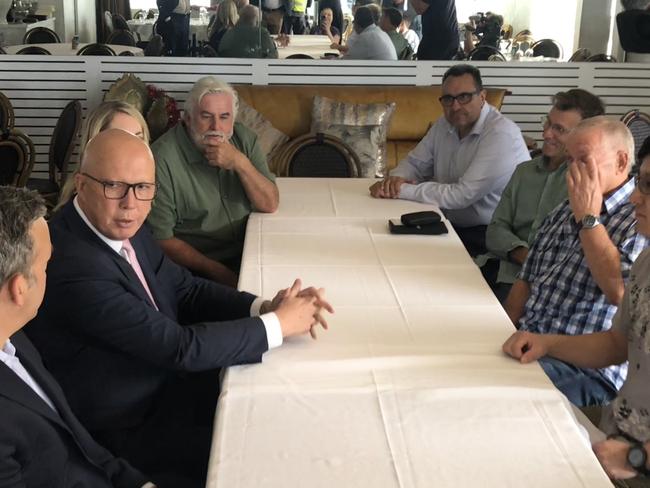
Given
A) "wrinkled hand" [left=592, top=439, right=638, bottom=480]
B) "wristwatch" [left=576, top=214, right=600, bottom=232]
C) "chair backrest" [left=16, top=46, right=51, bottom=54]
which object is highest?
"chair backrest" [left=16, top=46, right=51, bottom=54]

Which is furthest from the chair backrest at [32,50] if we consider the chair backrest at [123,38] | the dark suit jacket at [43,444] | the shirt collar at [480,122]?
the dark suit jacket at [43,444]

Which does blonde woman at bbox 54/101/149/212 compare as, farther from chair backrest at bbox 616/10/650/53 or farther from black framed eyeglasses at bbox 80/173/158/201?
chair backrest at bbox 616/10/650/53

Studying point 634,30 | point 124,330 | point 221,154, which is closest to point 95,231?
point 124,330

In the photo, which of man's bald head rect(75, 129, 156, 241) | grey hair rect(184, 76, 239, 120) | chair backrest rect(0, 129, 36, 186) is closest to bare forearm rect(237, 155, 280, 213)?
grey hair rect(184, 76, 239, 120)

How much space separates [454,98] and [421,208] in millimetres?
742

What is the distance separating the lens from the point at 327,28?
6598 mm

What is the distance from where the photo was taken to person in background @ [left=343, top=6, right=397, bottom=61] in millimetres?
6301

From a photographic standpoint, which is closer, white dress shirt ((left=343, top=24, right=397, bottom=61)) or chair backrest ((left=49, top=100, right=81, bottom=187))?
chair backrest ((left=49, top=100, right=81, bottom=187))

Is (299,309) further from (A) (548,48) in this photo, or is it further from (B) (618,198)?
(A) (548,48)

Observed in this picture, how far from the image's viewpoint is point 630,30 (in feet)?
21.0

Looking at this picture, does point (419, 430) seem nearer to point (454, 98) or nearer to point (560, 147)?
point (560, 147)

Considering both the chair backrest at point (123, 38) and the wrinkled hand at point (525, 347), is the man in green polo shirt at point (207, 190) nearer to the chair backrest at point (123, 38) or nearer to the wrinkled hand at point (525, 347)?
the wrinkled hand at point (525, 347)

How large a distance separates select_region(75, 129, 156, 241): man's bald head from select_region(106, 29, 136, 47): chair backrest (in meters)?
5.44

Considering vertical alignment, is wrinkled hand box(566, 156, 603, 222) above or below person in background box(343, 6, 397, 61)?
below
